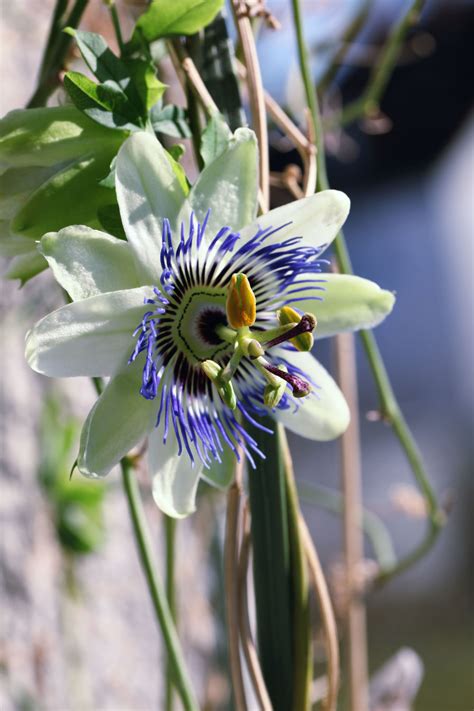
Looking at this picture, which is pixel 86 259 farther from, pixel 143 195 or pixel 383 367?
A: pixel 383 367

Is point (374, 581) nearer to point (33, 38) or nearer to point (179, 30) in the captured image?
point (179, 30)

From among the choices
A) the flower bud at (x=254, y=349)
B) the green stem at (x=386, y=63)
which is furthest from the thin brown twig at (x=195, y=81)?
the green stem at (x=386, y=63)

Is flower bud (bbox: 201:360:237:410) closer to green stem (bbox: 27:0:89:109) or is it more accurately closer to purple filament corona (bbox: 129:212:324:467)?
purple filament corona (bbox: 129:212:324:467)

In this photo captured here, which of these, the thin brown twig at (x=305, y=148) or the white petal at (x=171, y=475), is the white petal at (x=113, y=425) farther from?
the thin brown twig at (x=305, y=148)

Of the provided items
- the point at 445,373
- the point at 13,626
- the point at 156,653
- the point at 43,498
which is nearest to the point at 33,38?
the point at 43,498

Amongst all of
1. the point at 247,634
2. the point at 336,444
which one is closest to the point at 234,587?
the point at 247,634
